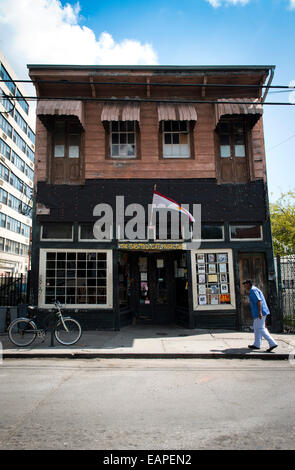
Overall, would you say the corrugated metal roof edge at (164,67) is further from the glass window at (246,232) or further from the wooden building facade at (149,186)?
the glass window at (246,232)

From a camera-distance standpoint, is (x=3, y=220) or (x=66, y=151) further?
(x=3, y=220)

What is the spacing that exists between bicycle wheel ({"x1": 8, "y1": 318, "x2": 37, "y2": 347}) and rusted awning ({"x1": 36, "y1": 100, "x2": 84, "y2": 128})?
273 inches

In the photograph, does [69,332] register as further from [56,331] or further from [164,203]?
[164,203]

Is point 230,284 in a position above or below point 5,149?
below

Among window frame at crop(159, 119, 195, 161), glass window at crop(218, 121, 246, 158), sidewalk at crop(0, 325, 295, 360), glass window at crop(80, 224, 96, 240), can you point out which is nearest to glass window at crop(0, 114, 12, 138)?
window frame at crop(159, 119, 195, 161)

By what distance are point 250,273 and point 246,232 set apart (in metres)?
1.49

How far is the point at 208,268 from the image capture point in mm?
11234

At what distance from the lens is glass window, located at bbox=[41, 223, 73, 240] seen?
1127cm

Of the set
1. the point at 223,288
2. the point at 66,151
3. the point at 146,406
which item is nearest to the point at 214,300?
the point at 223,288

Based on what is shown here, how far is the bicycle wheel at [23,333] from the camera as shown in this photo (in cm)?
858

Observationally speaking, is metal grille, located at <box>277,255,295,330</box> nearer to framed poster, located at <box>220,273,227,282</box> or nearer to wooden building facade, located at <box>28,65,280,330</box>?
wooden building facade, located at <box>28,65,280,330</box>

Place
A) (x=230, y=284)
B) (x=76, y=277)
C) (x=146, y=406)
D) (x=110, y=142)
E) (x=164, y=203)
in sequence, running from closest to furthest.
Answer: (x=146, y=406), (x=164, y=203), (x=76, y=277), (x=230, y=284), (x=110, y=142)

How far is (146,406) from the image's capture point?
14.6 ft
